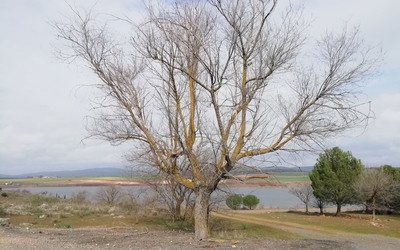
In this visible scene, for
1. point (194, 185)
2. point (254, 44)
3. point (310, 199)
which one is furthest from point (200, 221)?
Result: point (310, 199)

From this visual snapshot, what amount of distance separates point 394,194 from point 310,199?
7350mm

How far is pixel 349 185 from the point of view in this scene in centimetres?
3158

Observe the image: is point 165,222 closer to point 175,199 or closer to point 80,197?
point 175,199

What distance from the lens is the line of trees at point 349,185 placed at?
2844cm

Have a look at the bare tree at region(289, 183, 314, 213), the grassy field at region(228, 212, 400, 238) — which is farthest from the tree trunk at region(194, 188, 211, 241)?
the bare tree at region(289, 183, 314, 213)

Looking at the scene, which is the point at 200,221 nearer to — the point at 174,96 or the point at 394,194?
the point at 174,96

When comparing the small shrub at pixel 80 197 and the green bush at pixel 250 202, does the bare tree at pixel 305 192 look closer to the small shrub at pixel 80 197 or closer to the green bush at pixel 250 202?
the green bush at pixel 250 202

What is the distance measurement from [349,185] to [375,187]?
13.6 feet

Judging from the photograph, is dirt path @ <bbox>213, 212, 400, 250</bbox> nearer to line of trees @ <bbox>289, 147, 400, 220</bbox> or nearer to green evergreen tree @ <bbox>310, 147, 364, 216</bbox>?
line of trees @ <bbox>289, 147, 400, 220</bbox>

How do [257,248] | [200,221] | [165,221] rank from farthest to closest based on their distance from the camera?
1. [165,221]
2. [200,221]
3. [257,248]

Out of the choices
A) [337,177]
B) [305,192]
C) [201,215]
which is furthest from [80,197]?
[201,215]

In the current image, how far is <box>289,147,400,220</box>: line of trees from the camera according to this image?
1120 inches

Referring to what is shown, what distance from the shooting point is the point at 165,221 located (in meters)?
21.7

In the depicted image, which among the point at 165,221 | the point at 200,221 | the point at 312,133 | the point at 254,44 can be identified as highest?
the point at 254,44
